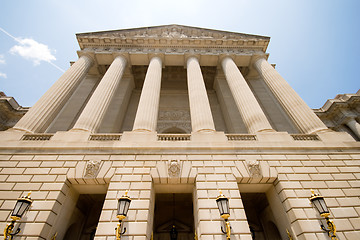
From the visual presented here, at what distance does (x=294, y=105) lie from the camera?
1316cm

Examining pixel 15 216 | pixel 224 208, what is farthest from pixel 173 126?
pixel 15 216

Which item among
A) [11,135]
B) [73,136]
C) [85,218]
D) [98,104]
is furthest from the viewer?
[98,104]

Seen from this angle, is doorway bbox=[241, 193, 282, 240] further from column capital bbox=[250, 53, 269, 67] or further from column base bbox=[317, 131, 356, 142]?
column capital bbox=[250, 53, 269, 67]

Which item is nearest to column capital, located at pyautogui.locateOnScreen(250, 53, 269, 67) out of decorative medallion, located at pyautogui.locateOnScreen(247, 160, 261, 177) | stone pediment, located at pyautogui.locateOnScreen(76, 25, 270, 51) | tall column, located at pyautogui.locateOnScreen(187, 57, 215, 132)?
stone pediment, located at pyautogui.locateOnScreen(76, 25, 270, 51)

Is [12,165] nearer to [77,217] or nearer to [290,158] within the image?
[77,217]

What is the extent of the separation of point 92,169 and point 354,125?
29.1 m

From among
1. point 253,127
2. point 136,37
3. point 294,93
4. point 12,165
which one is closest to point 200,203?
point 253,127

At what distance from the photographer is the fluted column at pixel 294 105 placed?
11.7 metres

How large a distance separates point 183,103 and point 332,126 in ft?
68.4

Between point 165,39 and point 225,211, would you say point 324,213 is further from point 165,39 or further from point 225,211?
point 165,39

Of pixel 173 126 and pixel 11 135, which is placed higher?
pixel 173 126

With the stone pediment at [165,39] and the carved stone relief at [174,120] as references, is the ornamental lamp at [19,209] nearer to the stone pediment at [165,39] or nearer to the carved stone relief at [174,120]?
the carved stone relief at [174,120]

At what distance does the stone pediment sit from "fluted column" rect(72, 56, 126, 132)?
541 centimetres

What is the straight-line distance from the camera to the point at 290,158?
9414mm
